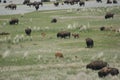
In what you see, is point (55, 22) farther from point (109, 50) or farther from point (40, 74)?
point (40, 74)

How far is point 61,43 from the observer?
4059 cm

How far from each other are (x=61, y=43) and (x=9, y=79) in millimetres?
16934

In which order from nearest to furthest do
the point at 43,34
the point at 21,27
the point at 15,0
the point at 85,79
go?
the point at 85,79
the point at 43,34
the point at 21,27
the point at 15,0

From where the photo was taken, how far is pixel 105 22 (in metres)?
57.2

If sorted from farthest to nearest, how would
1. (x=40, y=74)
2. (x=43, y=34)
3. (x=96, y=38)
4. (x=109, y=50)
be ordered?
(x=43, y=34) → (x=96, y=38) → (x=109, y=50) → (x=40, y=74)

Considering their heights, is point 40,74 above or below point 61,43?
above

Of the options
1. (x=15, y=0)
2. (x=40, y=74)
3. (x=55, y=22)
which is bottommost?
(x=15, y=0)

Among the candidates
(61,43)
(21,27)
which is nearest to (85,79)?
(61,43)

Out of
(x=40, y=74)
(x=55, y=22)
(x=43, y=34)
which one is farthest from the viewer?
(x=55, y=22)

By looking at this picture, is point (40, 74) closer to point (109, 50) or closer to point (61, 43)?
point (109, 50)

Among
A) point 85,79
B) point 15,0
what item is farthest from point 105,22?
point 15,0

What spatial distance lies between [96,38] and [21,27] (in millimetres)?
15401

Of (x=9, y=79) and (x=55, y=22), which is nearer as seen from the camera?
(x=9, y=79)

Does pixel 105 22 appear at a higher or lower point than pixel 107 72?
lower
